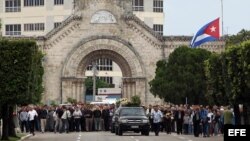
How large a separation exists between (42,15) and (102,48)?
41625 millimetres

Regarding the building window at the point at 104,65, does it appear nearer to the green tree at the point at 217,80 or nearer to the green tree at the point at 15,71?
the green tree at the point at 217,80

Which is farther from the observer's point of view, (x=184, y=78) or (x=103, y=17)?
(x=103, y=17)

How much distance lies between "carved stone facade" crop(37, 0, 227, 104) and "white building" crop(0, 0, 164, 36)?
37461 millimetres

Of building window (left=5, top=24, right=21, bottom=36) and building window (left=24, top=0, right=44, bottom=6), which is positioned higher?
building window (left=24, top=0, right=44, bottom=6)

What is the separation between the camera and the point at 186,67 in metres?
69.7

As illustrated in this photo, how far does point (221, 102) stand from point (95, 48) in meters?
34.9

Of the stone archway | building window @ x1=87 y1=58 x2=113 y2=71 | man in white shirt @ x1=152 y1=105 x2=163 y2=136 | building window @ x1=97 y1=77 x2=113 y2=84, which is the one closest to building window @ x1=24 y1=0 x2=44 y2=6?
building window @ x1=87 y1=58 x2=113 y2=71

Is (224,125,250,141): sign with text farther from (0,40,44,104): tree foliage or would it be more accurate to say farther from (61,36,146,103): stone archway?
(61,36,146,103): stone archway

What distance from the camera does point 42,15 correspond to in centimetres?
11881

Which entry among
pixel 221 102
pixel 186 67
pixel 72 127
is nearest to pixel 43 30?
pixel 186 67

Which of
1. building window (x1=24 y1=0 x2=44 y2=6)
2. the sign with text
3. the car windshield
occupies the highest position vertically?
building window (x1=24 y1=0 x2=44 y2=6)

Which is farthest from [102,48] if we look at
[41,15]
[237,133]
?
[237,133]

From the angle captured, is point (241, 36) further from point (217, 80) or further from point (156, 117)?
point (217, 80)

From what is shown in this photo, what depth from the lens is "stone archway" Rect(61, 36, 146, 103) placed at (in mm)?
79312
